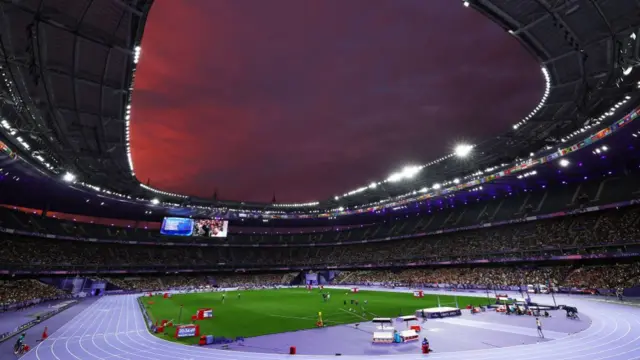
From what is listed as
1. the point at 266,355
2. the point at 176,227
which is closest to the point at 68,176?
the point at 176,227

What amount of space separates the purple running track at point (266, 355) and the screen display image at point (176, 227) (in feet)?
162

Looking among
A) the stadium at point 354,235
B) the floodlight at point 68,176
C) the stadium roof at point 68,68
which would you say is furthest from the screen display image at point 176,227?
the stadium roof at point 68,68

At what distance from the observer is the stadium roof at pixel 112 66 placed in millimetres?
17156

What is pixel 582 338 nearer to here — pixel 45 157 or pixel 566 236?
pixel 566 236

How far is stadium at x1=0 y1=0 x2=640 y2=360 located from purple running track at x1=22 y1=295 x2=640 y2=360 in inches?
6.9

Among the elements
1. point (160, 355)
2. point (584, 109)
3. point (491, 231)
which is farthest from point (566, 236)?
point (160, 355)

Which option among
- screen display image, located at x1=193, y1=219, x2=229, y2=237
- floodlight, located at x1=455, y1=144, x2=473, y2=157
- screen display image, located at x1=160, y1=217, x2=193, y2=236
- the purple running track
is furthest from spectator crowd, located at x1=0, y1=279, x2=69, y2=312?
floodlight, located at x1=455, y1=144, x2=473, y2=157

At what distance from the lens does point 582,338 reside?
16969 millimetres

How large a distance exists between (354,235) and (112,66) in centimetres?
7968

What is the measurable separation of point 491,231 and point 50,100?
217 ft

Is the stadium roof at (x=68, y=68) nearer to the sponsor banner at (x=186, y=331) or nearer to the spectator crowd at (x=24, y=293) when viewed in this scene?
the sponsor banner at (x=186, y=331)

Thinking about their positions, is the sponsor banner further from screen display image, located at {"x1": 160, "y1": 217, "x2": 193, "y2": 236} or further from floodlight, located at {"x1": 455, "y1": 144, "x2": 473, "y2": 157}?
screen display image, located at {"x1": 160, "y1": 217, "x2": 193, "y2": 236}

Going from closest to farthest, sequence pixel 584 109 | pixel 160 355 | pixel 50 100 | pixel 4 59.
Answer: pixel 160 355
pixel 4 59
pixel 50 100
pixel 584 109

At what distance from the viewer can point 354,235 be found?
3661 inches
